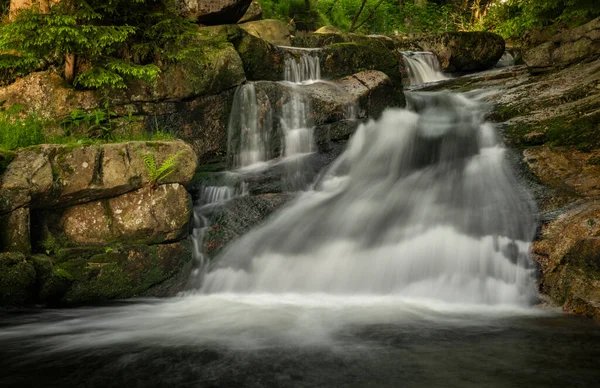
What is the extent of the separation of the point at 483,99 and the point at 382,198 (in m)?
4.67

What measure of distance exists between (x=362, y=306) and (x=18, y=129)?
16.3 ft

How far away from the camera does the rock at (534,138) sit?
296 inches

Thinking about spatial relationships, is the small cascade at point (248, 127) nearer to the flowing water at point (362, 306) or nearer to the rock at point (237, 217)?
the flowing water at point (362, 306)

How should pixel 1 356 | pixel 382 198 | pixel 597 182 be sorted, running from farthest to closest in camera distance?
pixel 382 198 < pixel 597 182 < pixel 1 356

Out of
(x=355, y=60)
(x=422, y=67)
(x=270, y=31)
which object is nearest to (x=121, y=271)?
(x=355, y=60)

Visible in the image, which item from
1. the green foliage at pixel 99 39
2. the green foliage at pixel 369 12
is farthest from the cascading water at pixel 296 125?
the green foliage at pixel 369 12

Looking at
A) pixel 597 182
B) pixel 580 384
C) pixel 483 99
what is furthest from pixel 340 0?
pixel 580 384

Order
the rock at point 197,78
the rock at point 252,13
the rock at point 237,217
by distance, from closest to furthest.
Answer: the rock at point 237,217 < the rock at point 197,78 < the rock at point 252,13

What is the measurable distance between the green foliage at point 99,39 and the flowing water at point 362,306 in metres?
1.69

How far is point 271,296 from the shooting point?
579cm

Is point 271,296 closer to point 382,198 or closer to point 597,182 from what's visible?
point 382,198

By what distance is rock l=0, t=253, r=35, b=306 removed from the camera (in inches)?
189

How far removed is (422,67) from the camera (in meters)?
13.9

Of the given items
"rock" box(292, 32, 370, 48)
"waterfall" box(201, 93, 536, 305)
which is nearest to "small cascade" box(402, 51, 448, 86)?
"rock" box(292, 32, 370, 48)
